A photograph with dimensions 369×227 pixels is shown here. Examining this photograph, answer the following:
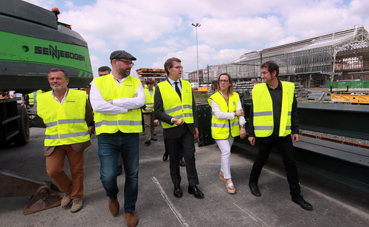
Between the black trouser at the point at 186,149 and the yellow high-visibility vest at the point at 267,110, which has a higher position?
the yellow high-visibility vest at the point at 267,110

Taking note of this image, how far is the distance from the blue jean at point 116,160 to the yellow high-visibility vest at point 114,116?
10 centimetres

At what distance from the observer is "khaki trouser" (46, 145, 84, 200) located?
271 cm

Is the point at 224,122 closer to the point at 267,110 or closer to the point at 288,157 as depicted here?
the point at 267,110

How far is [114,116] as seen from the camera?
235cm

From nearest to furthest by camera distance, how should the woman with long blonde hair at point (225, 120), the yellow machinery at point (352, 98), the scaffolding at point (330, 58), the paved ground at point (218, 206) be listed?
the paved ground at point (218, 206)
the woman with long blonde hair at point (225, 120)
the yellow machinery at point (352, 98)
the scaffolding at point (330, 58)

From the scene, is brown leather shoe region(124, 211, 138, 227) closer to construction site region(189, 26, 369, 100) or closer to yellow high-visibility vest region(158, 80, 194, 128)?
yellow high-visibility vest region(158, 80, 194, 128)

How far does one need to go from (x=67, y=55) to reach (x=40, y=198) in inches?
85.9

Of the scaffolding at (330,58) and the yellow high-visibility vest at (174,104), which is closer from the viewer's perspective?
the yellow high-visibility vest at (174,104)

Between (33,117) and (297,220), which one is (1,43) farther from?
(33,117)

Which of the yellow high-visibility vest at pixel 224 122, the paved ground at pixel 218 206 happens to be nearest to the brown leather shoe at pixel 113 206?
the paved ground at pixel 218 206

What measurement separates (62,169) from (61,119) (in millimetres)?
700

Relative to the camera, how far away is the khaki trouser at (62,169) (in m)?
2.71

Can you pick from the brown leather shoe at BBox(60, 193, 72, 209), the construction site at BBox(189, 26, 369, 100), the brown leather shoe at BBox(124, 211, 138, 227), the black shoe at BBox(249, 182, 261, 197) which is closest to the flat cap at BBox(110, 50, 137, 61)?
the brown leather shoe at BBox(124, 211, 138, 227)

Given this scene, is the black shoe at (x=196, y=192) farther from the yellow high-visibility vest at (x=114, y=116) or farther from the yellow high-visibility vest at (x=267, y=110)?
the yellow high-visibility vest at (x=114, y=116)
